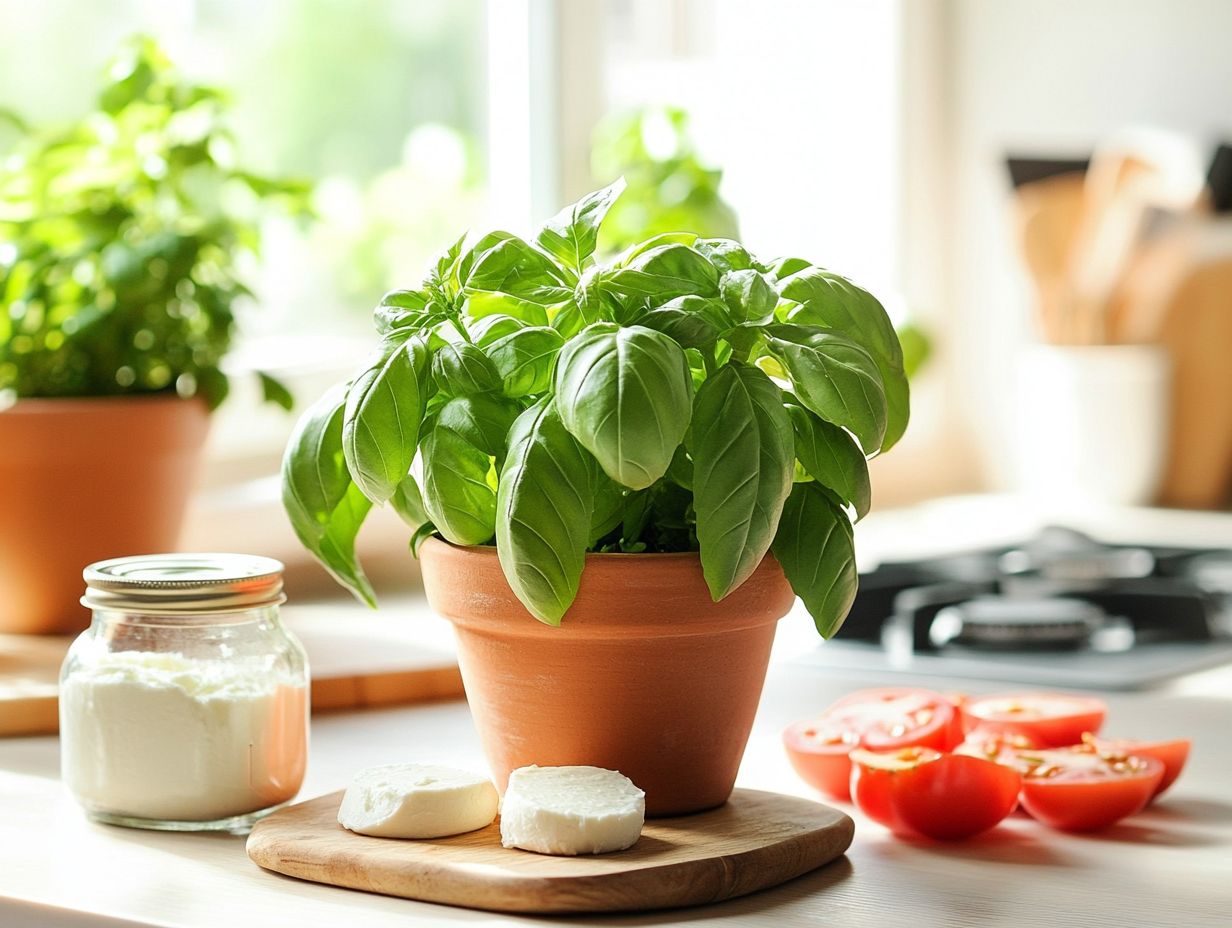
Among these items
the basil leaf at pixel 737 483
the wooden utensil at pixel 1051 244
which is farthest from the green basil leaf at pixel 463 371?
the wooden utensil at pixel 1051 244

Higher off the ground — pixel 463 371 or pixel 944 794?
pixel 463 371

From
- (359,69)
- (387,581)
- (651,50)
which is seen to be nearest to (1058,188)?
(651,50)

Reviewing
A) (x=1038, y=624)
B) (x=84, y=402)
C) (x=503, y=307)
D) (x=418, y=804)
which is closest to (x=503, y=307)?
(x=503, y=307)

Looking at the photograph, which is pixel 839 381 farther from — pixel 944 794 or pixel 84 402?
pixel 84 402

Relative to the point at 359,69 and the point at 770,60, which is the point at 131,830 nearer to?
the point at 359,69

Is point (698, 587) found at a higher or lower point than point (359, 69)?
lower

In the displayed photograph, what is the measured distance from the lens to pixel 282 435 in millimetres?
1827

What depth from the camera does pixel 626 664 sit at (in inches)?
28.8

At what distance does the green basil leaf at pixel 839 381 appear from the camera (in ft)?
2.28

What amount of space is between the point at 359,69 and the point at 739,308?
1.54 metres

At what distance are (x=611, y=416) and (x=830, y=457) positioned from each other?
0.14 metres

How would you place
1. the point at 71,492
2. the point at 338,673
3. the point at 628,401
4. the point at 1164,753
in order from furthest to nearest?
the point at 71,492, the point at 338,673, the point at 1164,753, the point at 628,401

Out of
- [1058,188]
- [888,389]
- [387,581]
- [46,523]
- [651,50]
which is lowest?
[387,581]

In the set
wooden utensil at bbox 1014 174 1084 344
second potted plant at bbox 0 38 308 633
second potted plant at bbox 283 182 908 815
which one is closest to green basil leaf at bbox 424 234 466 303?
second potted plant at bbox 283 182 908 815
